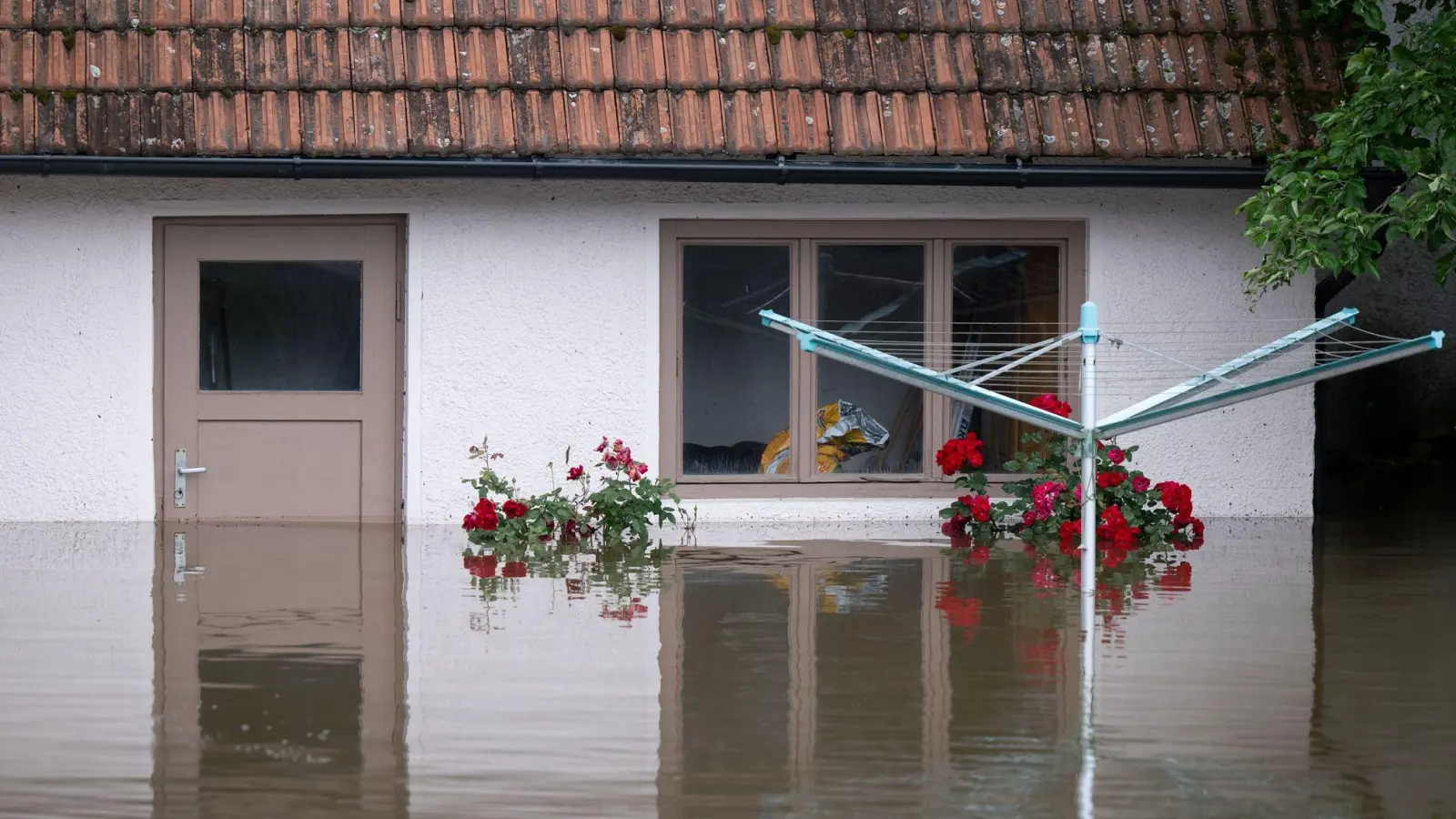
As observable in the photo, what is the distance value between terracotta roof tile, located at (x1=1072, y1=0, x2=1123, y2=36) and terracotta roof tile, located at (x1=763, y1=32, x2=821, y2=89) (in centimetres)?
143

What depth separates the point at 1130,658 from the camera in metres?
6.34

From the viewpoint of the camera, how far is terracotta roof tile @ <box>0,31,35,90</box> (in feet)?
32.1

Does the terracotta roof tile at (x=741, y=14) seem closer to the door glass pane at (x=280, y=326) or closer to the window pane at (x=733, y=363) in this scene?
the window pane at (x=733, y=363)

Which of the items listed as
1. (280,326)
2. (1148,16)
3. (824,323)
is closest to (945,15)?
(1148,16)

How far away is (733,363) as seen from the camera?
10.6 meters

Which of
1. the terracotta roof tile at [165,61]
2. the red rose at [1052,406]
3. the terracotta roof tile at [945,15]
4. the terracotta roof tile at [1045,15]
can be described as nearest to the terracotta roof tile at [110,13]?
the terracotta roof tile at [165,61]

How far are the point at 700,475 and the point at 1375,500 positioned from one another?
4.51 meters

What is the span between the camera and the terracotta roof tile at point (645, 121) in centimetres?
980

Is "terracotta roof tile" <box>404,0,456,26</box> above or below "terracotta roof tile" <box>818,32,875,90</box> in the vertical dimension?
above

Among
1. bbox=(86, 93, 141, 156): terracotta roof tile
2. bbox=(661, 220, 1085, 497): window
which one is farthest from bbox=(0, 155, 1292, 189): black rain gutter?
bbox=(661, 220, 1085, 497): window

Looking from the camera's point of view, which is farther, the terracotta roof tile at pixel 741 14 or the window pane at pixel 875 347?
the window pane at pixel 875 347

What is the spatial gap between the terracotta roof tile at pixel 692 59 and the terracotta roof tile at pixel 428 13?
113cm

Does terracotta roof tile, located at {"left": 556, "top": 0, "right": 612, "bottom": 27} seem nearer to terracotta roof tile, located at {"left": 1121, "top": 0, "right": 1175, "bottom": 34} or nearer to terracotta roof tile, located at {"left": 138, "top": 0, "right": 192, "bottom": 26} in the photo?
terracotta roof tile, located at {"left": 138, "top": 0, "right": 192, "bottom": 26}

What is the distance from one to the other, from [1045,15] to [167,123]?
462 centimetres
